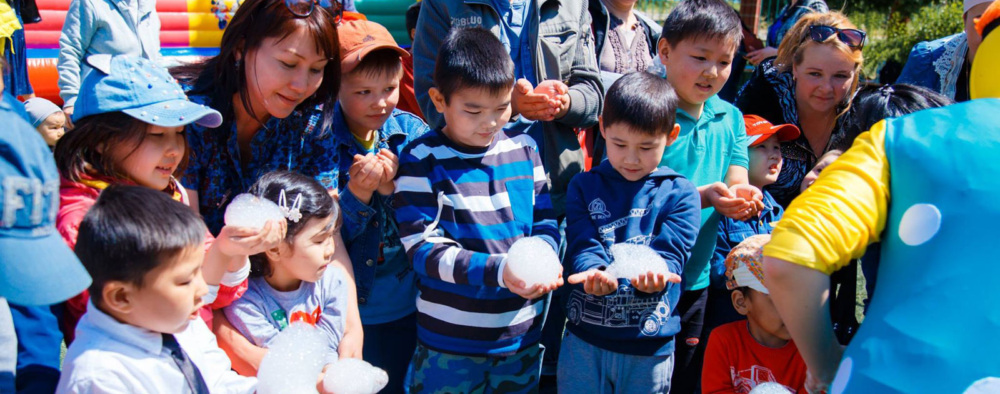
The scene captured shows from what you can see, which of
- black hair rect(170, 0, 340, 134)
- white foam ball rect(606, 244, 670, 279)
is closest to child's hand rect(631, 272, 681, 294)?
white foam ball rect(606, 244, 670, 279)

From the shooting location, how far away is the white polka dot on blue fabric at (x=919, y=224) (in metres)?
1.72

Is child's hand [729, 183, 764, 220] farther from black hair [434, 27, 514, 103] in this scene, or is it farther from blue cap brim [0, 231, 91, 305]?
blue cap brim [0, 231, 91, 305]

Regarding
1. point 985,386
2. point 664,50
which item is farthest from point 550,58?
point 985,386

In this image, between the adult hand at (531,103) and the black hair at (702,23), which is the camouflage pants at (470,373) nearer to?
the adult hand at (531,103)

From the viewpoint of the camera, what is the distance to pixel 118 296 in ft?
6.57

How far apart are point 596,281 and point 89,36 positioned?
4.54 metres

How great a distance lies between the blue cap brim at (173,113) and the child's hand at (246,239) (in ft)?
1.34

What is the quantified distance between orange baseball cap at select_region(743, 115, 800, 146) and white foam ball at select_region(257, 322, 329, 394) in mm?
2221

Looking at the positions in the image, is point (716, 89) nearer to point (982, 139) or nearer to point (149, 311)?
point (982, 139)

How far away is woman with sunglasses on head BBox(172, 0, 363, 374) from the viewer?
9.17ft

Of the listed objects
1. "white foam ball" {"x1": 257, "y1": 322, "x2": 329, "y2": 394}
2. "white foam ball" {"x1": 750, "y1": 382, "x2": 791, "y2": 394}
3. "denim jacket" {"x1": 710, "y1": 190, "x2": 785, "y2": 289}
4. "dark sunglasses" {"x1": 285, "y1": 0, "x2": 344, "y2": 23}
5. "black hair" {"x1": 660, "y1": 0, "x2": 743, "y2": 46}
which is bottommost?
"white foam ball" {"x1": 257, "y1": 322, "x2": 329, "y2": 394}

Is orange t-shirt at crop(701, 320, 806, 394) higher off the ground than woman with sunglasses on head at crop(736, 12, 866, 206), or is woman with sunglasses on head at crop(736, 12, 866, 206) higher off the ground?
woman with sunglasses on head at crop(736, 12, 866, 206)

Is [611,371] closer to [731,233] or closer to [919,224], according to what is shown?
[731,233]

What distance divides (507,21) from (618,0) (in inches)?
35.4
